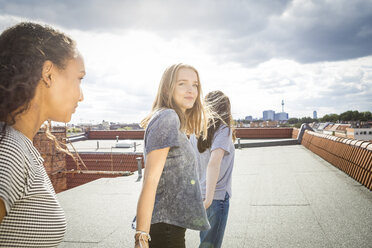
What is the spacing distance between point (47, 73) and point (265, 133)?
89.4 feet

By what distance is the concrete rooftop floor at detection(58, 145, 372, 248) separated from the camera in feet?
14.0

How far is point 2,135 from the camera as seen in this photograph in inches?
35.4

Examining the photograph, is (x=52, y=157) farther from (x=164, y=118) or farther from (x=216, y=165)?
(x=164, y=118)

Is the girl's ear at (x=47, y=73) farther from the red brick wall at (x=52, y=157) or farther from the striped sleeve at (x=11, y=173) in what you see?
the red brick wall at (x=52, y=157)

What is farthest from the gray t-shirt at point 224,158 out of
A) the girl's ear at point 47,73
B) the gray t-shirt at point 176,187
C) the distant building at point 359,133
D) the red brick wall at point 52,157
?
the distant building at point 359,133

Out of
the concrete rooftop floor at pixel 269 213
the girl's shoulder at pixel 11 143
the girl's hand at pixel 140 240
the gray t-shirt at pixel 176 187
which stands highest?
the girl's shoulder at pixel 11 143

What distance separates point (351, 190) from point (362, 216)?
2.02 metres

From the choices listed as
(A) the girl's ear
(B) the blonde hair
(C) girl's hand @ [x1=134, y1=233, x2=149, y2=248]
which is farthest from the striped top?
(B) the blonde hair

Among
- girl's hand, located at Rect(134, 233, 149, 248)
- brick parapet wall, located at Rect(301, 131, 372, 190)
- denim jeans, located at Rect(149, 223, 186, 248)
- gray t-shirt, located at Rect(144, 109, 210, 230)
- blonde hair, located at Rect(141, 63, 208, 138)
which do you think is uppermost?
blonde hair, located at Rect(141, 63, 208, 138)

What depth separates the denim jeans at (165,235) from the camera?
1.53 m

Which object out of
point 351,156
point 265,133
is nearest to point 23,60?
point 351,156

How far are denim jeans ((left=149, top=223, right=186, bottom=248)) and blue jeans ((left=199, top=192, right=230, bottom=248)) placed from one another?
0.92m

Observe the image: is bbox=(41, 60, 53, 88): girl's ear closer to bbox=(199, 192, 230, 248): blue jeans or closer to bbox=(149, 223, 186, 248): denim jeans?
bbox=(149, 223, 186, 248): denim jeans

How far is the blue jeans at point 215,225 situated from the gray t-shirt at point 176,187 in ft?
2.89
